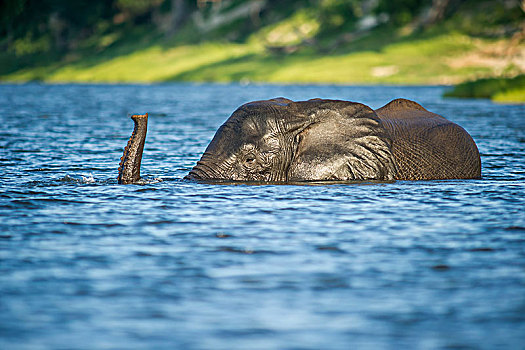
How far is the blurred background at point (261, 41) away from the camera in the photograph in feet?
319

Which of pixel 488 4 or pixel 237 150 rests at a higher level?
pixel 488 4

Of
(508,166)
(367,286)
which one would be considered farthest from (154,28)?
(367,286)

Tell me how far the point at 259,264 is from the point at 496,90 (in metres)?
45.1

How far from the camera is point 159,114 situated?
3994 cm

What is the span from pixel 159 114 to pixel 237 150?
27.1 meters

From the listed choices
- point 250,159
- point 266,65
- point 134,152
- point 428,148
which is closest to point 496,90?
point 428,148

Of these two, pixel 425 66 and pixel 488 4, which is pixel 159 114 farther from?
pixel 488 4

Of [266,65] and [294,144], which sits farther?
[266,65]

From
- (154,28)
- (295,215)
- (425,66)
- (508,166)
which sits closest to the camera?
(295,215)

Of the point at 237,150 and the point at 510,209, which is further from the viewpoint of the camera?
the point at 237,150

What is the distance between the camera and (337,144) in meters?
13.4

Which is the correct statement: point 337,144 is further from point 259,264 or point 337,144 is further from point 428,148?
point 259,264

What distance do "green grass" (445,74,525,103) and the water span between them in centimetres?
3257

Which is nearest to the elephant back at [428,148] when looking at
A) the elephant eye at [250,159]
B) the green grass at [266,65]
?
the elephant eye at [250,159]
